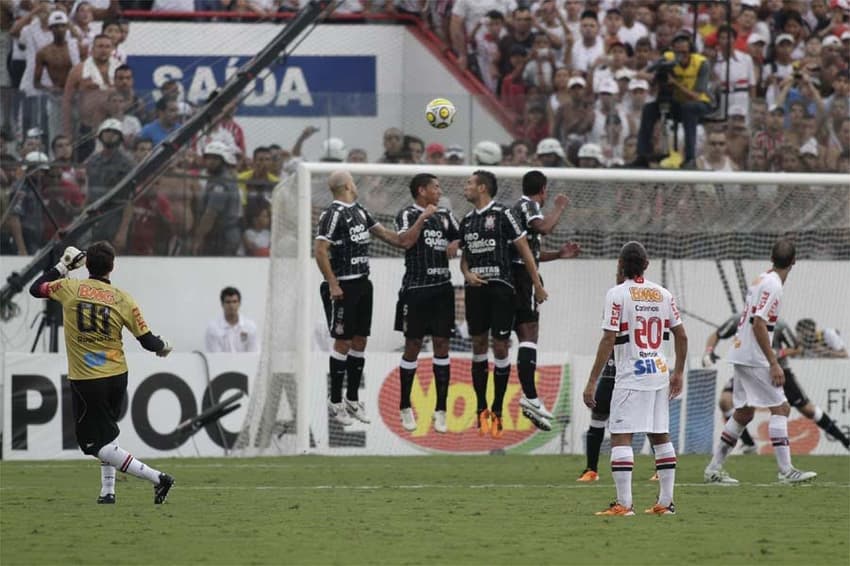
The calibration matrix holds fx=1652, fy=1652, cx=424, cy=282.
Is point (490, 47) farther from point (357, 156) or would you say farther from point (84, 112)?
point (84, 112)

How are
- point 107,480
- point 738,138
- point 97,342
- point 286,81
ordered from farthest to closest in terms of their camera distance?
point 286,81
point 738,138
point 107,480
point 97,342

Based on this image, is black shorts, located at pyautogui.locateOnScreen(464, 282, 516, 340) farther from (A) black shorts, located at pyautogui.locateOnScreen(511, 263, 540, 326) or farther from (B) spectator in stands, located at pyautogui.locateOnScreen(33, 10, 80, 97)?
(B) spectator in stands, located at pyautogui.locateOnScreen(33, 10, 80, 97)

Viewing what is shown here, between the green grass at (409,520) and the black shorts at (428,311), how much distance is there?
164 cm

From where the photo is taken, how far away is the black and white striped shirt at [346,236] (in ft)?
59.8

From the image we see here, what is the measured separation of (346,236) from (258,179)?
6.35m

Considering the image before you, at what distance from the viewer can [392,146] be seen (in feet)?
80.1

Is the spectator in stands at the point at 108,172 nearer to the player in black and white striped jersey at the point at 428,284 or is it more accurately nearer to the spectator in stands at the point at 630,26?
the player in black and white striped jersey at the point at 428,284

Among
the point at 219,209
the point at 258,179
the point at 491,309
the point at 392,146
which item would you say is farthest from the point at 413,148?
the point at 491,309

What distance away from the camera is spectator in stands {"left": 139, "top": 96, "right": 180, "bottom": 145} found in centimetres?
2445

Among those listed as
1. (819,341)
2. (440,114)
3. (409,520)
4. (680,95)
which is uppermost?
(680,95)

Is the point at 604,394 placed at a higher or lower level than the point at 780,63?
lower

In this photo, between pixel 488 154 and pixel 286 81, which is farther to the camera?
pixel 286 81

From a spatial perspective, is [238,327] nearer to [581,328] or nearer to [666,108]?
[581,328]

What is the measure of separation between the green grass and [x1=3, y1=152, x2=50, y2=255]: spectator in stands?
4.92 metres
